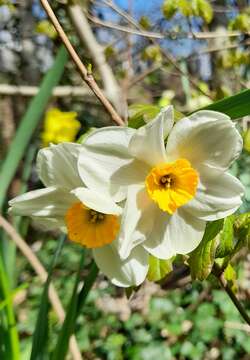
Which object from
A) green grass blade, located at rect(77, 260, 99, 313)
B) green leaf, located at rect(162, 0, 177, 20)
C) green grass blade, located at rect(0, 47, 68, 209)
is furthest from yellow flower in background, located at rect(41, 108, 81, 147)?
green grass blade, located at rect(77, 260, 99, 313)

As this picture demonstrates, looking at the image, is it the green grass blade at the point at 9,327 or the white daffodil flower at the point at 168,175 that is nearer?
the white daffodil flower at the point at 168,175

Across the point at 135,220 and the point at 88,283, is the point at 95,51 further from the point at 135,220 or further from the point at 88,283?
the point at 135,220

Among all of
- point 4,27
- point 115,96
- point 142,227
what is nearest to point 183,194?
point 142,227

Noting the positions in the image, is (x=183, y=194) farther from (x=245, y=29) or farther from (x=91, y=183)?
(x=245, y=29)

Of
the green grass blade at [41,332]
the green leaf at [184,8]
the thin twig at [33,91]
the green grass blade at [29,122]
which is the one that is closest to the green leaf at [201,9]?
the green leaf at [184,8]

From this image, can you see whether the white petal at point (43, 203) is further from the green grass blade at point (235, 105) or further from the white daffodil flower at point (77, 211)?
the green grass blade at point (235, 105)

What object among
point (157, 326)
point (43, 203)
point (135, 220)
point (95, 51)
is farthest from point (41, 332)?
point (95, 51)

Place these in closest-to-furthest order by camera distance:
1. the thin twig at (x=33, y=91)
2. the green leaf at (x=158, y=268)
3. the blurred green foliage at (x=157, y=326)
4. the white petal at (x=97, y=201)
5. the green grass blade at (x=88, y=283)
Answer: the white petal at (x=97, y=201), the green leaf at (x=158, y=268), the green grass blade at (x=88, y=283), the blurred green foliage at (x=157, y=326), the thin twig at (x=33, y=91)

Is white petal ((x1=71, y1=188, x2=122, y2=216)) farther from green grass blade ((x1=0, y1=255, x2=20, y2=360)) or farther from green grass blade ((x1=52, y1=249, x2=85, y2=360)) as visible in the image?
green grass blade ((x1=0, y1=255, x2=20, y2=360))
